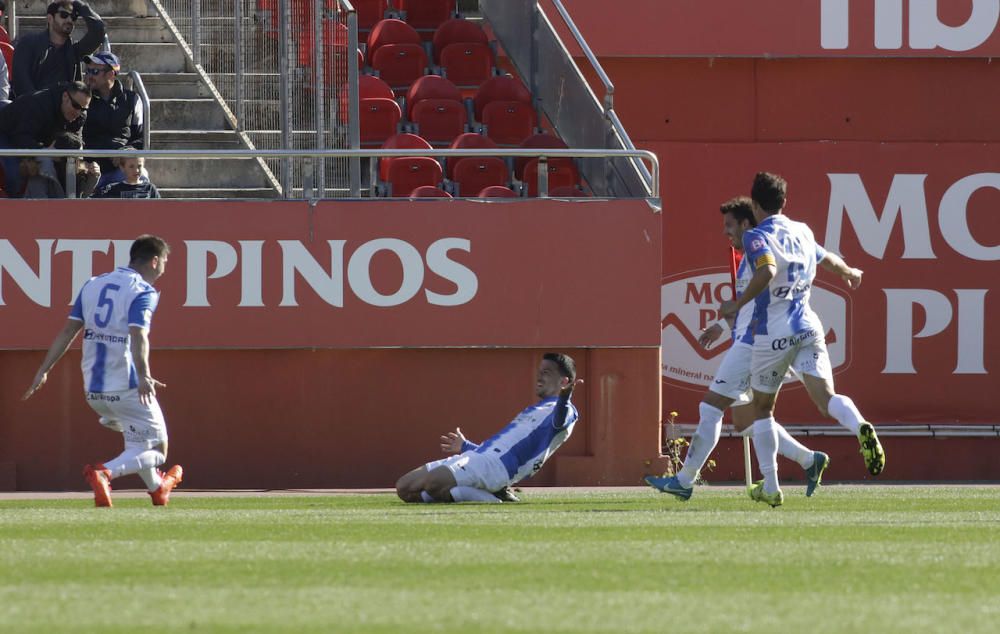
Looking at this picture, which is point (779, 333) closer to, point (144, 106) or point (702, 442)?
point (702, 442)

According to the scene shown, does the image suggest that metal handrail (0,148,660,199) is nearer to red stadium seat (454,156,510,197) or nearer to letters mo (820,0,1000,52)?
red stadium seat (454,156,510,197)

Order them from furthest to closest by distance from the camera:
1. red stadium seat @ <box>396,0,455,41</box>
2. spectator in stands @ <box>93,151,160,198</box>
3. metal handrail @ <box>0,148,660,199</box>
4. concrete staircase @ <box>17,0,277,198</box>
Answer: red stadium seat @ <box>396,0,455,41</box>
concrete staircase @ <box>17,0,277,198</box>
spectator in stands @ <box>93,151,160,198</box>
metal handrail @ <box>0,148,660,199</box>

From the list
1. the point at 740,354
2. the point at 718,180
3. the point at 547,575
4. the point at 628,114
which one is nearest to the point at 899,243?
the point at 718,180

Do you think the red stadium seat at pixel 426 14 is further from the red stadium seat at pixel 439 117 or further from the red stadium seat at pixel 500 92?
the red stadium seat at pixel 439 117

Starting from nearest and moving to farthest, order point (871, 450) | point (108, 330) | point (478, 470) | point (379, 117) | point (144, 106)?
point (871, 450)
point (108, 330)
point (478, 470)
point (144, 106)
point (379, 117)

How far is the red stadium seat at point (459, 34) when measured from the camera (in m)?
18.7

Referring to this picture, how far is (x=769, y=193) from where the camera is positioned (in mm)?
10773

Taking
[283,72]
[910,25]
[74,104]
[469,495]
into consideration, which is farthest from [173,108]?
[910,25]

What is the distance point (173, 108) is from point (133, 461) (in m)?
7.09

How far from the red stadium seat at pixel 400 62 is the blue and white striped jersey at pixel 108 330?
25.7 ft

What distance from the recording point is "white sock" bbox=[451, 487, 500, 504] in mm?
11664

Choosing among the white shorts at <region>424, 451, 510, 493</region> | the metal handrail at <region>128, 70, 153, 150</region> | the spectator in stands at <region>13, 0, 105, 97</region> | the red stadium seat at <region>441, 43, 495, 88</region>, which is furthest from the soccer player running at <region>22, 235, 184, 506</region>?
the red stadium seat at <region>441, 43, 495, 88</region>

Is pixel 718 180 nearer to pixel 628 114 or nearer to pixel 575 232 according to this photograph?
pixel 628 114

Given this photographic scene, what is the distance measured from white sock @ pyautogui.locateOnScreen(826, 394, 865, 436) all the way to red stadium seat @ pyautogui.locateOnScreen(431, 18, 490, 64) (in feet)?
29.7
